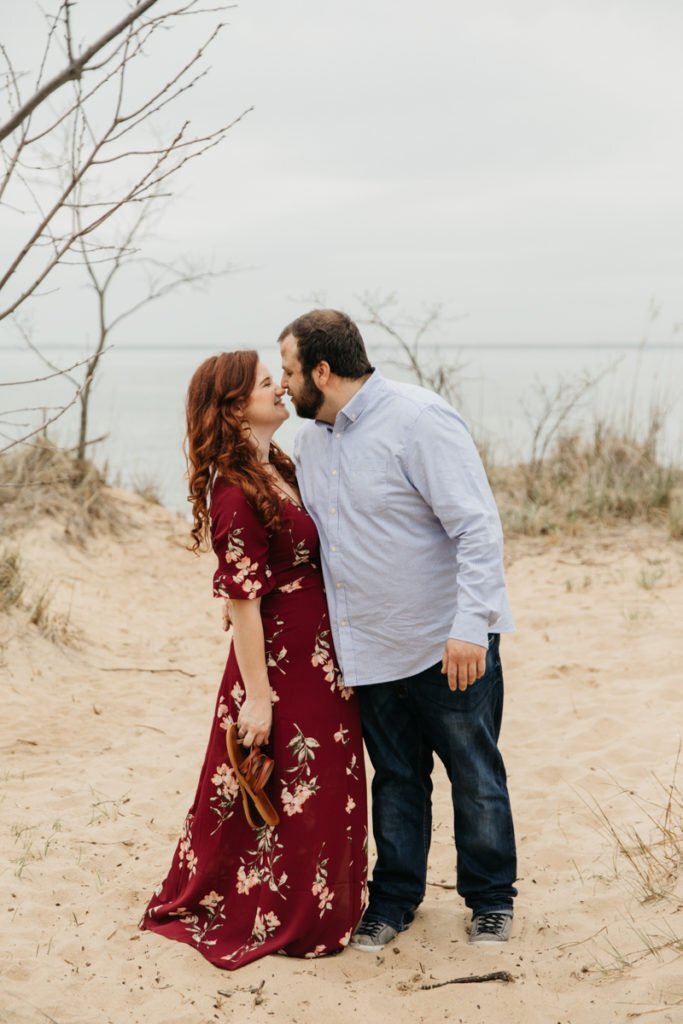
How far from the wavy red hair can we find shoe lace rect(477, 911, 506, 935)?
1.37 meters

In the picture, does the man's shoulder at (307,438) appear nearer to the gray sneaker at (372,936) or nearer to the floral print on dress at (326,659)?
the floral print on dress at (326,659)

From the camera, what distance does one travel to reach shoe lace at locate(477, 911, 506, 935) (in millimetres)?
3291

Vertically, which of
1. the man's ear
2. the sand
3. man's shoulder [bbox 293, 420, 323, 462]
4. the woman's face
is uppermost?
the man's ear

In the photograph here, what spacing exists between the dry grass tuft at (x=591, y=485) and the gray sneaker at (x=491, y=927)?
5.69 metres

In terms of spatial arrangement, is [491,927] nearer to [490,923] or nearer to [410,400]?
[490,923]

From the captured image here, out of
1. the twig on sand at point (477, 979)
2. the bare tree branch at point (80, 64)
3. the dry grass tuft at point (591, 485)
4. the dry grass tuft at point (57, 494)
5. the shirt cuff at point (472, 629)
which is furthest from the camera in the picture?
the dry grass tuft at point (591, 485)

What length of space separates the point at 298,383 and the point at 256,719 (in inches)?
38.9

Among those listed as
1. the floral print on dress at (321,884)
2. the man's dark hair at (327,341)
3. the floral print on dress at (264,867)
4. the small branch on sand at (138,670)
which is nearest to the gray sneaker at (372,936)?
the floral print on dress at (321,884)

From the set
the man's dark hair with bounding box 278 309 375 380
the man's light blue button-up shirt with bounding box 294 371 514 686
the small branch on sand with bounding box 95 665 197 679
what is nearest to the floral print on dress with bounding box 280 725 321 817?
the man's light blue button-up shirt with bounding box 294 371 514 686

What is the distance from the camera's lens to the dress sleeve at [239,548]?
9.93ft

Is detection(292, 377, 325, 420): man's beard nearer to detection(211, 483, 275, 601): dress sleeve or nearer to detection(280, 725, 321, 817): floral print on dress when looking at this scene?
detection(211, 483, 275, 601): dress sleeve

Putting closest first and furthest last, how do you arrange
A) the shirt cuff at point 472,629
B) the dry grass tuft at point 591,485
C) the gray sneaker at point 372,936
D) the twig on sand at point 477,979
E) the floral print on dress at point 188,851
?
the shirt cuff at point 472,629 → the twig on sand at point 477,979 → the gray sneaker at point 372,936 → the floral print on dress at point 188,851 → the dry grass tuft at point 591,485

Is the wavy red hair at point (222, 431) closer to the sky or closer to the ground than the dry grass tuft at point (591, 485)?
closer to the sky

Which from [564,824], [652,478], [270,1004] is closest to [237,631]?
[270,1004]
